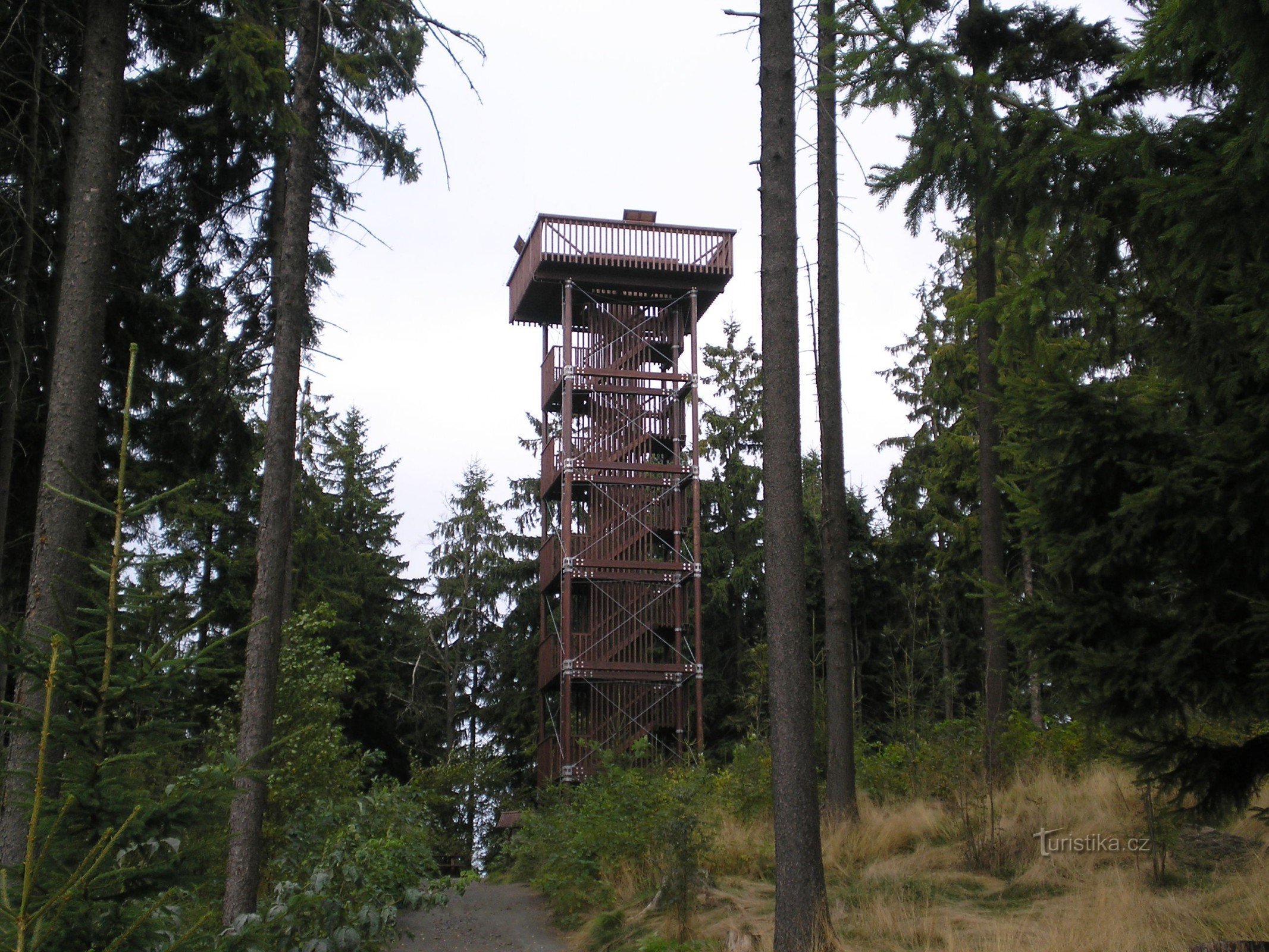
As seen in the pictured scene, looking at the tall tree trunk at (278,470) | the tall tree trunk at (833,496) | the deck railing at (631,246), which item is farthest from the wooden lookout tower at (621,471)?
the tall tree trunk at (278,470)

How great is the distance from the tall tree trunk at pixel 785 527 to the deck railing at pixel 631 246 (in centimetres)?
1395

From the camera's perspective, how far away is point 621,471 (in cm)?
2294

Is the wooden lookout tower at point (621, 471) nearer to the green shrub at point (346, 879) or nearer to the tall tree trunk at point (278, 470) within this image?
the green shrub at point (346, 879)

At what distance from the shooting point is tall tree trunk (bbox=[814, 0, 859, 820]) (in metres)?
12.5

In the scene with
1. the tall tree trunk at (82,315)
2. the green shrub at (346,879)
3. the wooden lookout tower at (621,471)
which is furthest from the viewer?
the wooden lookout tower at (621,471)

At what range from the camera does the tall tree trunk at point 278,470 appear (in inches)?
352

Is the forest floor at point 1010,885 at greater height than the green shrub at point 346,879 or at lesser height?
lesser

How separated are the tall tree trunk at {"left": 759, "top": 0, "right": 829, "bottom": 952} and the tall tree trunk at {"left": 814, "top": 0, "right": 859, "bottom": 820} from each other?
8.65ft

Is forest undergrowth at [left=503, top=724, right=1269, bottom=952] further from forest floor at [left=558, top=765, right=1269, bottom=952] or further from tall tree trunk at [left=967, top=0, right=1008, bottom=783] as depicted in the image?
tall tree trunk at [left=967, top=0, right=1008, bottom=783]

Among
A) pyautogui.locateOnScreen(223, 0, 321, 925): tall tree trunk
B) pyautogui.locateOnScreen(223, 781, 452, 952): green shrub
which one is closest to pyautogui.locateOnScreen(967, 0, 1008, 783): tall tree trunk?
pyautogui.locateOnScreen(223, 781, 452, 952): green shrub

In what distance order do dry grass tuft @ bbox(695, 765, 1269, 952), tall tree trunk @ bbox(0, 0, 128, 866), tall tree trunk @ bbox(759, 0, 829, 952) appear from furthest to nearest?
tall tree trunk @ bbox(0, 0, 128, 866), tall tree trunk @ bbox(759, 0, 829, 952), dry grass tuft @ bbox(695, 765, 1269, 952)

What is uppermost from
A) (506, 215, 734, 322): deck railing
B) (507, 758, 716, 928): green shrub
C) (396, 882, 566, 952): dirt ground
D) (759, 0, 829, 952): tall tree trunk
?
(506, 215, 734, 322): deck railing

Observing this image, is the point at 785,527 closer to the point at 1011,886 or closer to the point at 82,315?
the point at 1011,886

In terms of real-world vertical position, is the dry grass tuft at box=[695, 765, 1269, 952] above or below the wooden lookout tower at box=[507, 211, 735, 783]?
below
